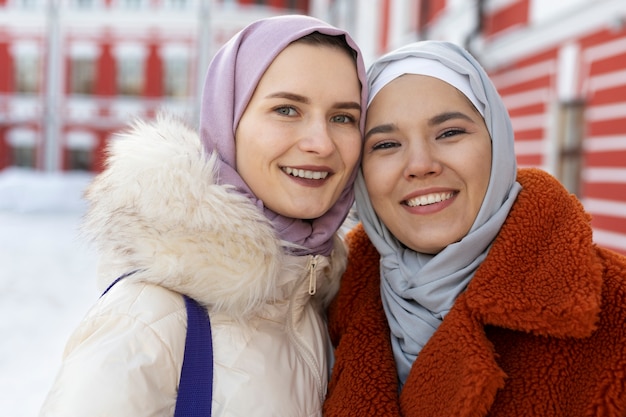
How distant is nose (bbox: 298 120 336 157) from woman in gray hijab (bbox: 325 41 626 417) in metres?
0.21

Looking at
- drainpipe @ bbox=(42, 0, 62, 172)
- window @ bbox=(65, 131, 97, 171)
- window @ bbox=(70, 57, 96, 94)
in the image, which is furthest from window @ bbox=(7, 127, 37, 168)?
window @ bbox=(70, 57, 96, 94)

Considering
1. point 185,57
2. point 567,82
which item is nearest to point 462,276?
point 567,82

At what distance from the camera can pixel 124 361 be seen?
1.39m

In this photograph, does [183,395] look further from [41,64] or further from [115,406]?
[41,64]

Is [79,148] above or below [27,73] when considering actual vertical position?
below

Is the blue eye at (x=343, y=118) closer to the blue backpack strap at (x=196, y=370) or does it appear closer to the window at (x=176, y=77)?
the blue backpack strap at (x=196, y=370)

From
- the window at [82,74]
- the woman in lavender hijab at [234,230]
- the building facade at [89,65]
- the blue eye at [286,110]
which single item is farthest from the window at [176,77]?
the blue eye at [286,110]

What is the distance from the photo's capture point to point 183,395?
1479mm

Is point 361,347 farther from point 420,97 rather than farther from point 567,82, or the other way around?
point 567,82

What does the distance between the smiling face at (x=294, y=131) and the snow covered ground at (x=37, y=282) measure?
21.2 inches

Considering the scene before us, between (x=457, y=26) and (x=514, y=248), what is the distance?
26.0 feet

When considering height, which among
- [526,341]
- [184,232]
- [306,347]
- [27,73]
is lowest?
[306,347]

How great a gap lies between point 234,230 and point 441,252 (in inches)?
24.2

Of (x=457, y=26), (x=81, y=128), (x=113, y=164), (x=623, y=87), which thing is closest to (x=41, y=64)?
(x=81, y=128)
